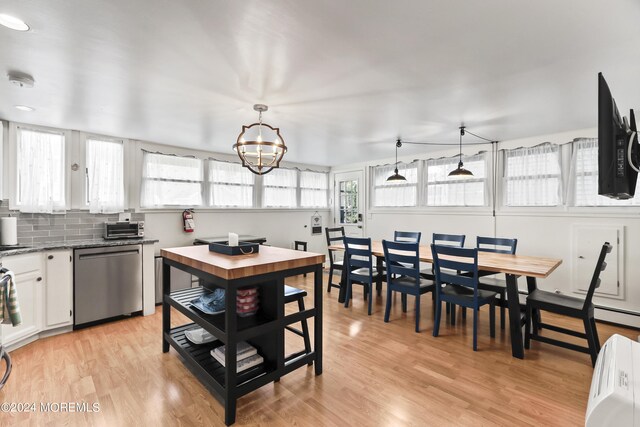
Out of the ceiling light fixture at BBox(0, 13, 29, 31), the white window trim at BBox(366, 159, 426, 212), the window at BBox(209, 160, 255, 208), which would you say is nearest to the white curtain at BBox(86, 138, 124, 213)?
the window at BBox(209, 160, 255, 208)

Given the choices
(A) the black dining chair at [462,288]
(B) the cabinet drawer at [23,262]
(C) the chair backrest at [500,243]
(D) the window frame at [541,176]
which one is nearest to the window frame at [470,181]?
(D) the window frame at [541,176]

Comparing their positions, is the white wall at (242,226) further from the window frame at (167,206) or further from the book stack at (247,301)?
the book stack at (247,301)

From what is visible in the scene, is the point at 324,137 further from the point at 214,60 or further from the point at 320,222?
the point at 320,222

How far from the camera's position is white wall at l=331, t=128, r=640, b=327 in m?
3.41

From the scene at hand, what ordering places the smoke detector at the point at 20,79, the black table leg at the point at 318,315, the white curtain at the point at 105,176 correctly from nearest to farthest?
the smoke detector at the point at 20,79 < the black table leg at the point at 318,315 < the white curtain at the point at 105,176

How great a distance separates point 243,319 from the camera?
2.09 meters

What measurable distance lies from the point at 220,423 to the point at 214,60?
7.55ft

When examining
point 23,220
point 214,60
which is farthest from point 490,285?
point 23,220

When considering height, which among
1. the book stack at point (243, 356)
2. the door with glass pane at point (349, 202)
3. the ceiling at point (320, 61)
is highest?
the ceiling at point (320, 61)

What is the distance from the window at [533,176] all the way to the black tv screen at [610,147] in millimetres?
2830

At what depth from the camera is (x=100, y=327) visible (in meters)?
3.38

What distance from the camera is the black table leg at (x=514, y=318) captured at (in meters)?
2.63

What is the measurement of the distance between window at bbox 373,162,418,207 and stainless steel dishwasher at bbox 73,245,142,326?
4201 millimetres

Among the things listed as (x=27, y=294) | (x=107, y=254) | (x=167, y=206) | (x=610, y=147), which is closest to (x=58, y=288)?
(x=27, y=294)
